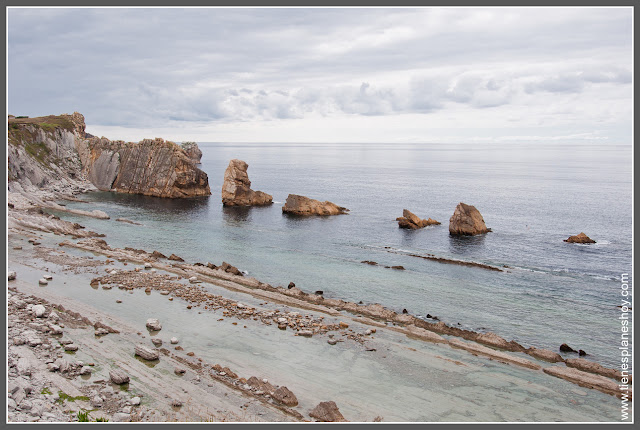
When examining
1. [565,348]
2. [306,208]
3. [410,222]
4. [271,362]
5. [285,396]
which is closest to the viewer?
[285,396]

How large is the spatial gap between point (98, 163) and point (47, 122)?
2256cm

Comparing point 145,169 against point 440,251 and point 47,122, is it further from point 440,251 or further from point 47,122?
point 440,251

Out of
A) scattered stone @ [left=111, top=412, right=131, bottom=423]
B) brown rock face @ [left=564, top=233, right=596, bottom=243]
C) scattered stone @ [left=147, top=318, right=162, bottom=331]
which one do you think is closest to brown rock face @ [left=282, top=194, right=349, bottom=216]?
brown rock face @ [left=564, top=233, right=596, bottom=243]

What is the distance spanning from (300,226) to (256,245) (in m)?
15.7

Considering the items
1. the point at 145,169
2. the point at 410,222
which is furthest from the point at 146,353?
the point at 145,169

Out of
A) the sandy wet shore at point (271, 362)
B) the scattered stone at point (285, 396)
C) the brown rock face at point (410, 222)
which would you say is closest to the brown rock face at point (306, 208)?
the brown rock face at point (410, 222)

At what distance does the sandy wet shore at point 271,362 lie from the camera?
26.1 m

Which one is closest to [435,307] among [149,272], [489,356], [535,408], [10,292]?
[489,356]

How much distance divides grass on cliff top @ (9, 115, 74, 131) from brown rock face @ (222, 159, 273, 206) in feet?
195

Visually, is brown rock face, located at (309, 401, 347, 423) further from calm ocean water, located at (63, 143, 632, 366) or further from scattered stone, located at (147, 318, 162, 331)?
calm ocean water, located at (63, 143, 632, 366)

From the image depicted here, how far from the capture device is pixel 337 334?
121 ft

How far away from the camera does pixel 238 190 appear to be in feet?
345

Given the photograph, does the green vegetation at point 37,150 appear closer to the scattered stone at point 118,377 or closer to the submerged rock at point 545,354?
the scattered stone at point 118,377

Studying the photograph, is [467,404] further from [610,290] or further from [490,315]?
[610,290]
